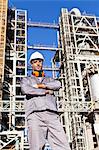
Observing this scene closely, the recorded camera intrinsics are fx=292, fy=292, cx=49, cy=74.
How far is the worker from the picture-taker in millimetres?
4329

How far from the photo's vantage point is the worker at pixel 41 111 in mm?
4329

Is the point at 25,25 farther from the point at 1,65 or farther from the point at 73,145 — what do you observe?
Result: the point at 73,145

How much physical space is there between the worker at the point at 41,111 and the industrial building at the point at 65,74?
14.6 meters

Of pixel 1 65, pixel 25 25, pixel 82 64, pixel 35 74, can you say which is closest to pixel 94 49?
pixel 82 64

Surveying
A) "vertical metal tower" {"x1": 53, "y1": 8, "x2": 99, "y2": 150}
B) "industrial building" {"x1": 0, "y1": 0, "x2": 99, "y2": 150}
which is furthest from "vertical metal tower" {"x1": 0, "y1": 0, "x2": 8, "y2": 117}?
"vertical metal tower" {"x1": 53, "y1": 8, "x2": 99, "y2": 150}

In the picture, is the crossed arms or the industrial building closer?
the crossed arms

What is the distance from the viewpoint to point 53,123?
444 cm

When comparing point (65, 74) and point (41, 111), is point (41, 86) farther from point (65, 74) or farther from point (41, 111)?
point (65, 74)

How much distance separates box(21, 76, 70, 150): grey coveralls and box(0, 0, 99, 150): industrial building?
578 inches

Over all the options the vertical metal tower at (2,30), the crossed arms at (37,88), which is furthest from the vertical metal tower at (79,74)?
the crossed arms at (37,88)

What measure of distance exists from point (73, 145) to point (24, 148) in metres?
4.68

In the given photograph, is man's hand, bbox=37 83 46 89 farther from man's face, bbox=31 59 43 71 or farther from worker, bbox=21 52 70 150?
man's face, bbox=31 59 43 71

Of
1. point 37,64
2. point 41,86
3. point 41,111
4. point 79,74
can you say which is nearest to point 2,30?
point 79,74

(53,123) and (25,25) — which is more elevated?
(25,25)
